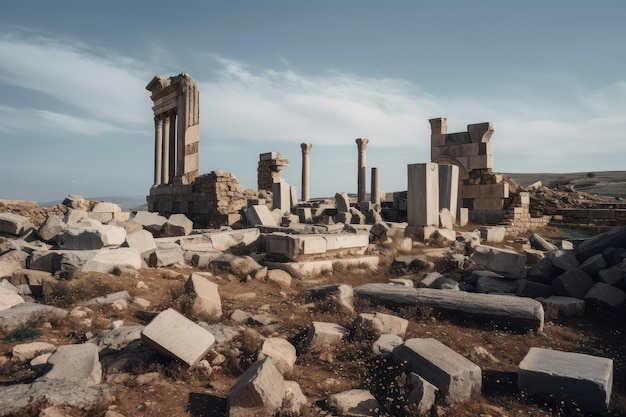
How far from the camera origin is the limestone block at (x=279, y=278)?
7.05m

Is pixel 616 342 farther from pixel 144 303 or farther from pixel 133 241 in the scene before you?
pixel 133 241

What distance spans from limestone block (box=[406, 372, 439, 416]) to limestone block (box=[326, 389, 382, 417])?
0.25 metres

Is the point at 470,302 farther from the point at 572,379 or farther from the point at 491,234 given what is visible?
the point at 491,234

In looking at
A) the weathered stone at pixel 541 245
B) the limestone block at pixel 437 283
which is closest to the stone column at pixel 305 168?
the weathered stone at pixel 541 245

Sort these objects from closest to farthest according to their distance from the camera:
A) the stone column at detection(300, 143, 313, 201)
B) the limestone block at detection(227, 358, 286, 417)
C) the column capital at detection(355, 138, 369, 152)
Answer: the limestone block at detection(227, 358, 286, 417) → the column capital at detection(355, 138, 369, 152) → the stone column at detection(300, 143, 313, 201)

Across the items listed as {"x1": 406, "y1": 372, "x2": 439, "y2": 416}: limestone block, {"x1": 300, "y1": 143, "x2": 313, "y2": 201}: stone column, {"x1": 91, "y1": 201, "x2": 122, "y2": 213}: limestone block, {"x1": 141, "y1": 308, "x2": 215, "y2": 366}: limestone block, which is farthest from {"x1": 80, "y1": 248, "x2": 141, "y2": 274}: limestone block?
{"x1": 300, "y1": 143, "x2": 313, "y2": 201}: stone column

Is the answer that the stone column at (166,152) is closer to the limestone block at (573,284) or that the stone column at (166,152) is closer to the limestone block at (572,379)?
the limestone block at (573,284)

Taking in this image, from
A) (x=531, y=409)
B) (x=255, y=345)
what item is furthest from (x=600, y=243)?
(x=255, y=345)

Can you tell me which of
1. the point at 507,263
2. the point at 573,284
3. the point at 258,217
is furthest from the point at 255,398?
the point at 258,217

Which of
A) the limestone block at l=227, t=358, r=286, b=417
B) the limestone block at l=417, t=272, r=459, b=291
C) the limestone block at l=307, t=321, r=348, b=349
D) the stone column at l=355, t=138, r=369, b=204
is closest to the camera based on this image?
→ the limestone block at l=227, t=358, r=286, b=417

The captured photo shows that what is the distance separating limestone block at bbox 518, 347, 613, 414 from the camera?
3.31 meters

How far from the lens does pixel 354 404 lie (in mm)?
3252

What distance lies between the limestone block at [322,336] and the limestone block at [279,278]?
2.54 metres

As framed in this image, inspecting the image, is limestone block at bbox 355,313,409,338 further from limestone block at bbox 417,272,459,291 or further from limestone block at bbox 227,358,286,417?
limestone block at bbox 417,272,459,291
